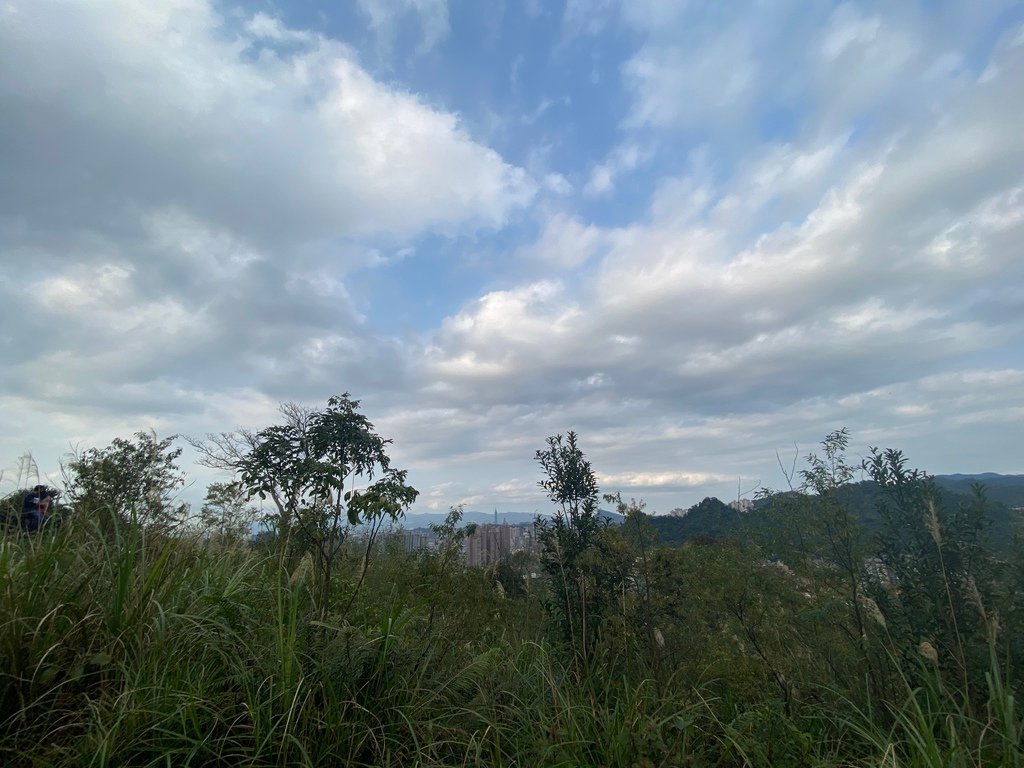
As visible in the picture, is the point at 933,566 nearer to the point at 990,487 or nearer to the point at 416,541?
the point at 990,487

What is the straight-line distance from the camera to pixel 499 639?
498cm

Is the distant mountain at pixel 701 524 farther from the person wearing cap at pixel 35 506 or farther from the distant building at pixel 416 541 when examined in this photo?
the person wearing cap at pixel 35 506

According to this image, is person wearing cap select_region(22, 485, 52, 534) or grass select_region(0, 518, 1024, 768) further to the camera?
person wearing cap select_region(22, 485, 52, 534)

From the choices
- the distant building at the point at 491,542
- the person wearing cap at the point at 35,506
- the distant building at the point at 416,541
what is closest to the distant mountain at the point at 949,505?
the distant building at the point at 491,542

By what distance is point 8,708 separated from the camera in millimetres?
2660

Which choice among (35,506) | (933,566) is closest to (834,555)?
(933,566)

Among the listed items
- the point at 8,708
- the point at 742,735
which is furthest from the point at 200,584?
the point at 742,735

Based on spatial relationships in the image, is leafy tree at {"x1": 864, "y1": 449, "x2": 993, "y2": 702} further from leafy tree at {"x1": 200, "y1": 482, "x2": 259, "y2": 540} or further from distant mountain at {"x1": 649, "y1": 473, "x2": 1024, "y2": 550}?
leafy tree at {"x1": 200, "y1": 482, "x2": 259, "y2": 540}

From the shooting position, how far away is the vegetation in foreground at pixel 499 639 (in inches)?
108

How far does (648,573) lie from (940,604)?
2.25m

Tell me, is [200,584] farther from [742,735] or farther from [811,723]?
[811,723]

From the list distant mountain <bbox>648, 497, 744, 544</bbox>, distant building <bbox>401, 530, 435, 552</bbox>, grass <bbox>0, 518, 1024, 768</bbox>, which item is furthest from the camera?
distant building <bbox>401, 530, 435, 552</bbox>

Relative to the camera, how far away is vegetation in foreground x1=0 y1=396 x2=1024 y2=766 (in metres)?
2.73

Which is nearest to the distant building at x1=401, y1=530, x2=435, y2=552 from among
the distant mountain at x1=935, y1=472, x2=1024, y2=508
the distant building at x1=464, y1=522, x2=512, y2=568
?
the distant building at x1=464, y1=522, x2=512, y2=568
